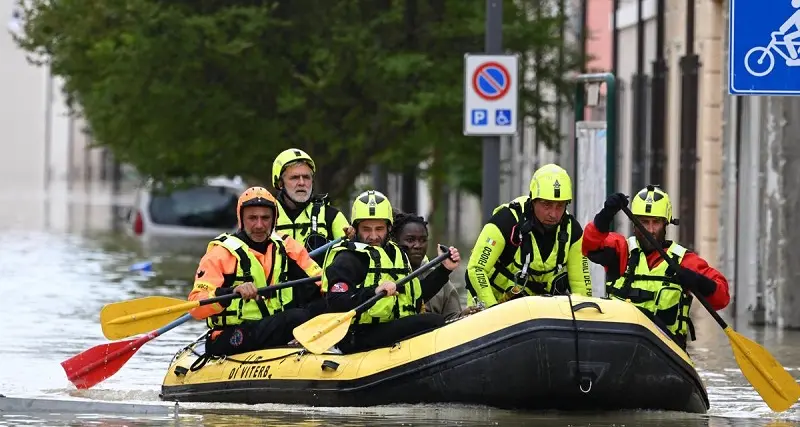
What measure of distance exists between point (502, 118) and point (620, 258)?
24.0 feet

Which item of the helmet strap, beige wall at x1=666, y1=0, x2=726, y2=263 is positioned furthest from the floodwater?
beige wall at x1=666, y1=0, x2=726, y2=263

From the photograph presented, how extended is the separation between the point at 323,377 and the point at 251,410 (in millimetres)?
488

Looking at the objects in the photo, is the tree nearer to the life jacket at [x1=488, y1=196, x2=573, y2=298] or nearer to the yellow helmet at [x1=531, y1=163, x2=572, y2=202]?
the life jacket at [x1=488, y1=196, x2=573, y2=298]

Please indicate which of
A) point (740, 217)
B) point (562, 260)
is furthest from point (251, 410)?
point (740, 217)

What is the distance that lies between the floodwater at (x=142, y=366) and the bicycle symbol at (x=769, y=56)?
204 cm

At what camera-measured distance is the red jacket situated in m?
13.0

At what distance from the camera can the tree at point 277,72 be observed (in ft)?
92.6

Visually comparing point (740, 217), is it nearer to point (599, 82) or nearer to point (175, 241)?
point (599, 82)

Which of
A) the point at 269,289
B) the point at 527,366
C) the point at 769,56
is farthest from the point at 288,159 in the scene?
the point at 769,56

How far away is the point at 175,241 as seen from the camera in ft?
126

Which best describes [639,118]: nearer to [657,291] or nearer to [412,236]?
[412,236]

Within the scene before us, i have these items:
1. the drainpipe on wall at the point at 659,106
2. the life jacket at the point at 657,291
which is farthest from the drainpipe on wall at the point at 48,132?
the life jacket at the point at 657,291

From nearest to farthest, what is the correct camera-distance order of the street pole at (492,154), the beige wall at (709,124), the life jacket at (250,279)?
the life jacket at (250,279) → the street pole at (492,154) → the beige wall at (709,124)

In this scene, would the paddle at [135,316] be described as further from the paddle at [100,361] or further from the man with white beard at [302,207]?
the man with white beard at [302,207]
